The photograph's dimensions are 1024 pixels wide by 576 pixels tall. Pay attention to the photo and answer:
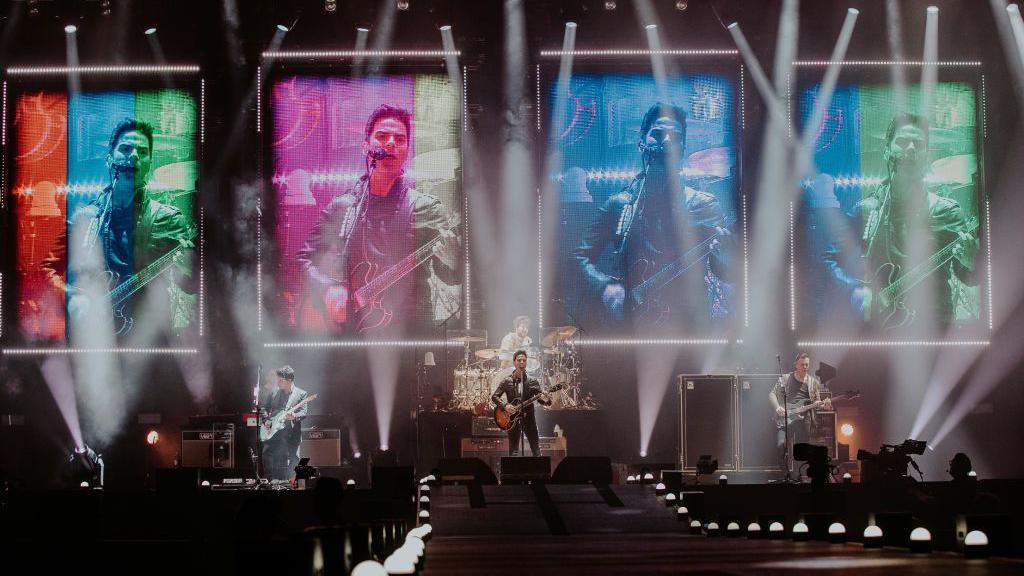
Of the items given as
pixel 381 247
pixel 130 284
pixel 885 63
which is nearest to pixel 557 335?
pixel 381 247

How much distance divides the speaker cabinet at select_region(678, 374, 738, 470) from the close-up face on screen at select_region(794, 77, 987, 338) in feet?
7.12

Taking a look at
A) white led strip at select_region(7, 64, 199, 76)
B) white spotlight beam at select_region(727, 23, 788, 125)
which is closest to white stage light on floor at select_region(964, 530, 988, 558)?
white spotlight beam at select_region(727, 23, 788, 125)

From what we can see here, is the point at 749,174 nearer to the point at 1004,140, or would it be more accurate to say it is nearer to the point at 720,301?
the point at 720,301

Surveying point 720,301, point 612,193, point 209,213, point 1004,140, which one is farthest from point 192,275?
point 1004,140

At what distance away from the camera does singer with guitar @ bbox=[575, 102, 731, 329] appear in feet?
54.2

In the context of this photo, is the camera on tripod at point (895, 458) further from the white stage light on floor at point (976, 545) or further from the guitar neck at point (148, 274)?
the guitar neck at point (148, 274)

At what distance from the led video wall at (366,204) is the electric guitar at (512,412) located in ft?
11.1

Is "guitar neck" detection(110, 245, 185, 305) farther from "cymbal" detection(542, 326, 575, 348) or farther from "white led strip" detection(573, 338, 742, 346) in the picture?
"white led strip" detection(573, 338, 742, 346)

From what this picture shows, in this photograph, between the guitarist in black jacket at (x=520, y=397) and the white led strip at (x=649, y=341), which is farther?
the white led strip at (x=649, y=341)

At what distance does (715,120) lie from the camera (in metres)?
16.8

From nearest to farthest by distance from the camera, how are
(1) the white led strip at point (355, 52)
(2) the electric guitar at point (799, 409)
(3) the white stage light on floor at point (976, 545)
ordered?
(3) the white stage light on floor at point (976, 545) < (2) the electric guitar at point (799, 409) < (1) the white led strip at point (355, 52)

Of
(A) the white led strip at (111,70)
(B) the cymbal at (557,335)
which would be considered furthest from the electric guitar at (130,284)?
(B) the cymbal at (557,335)

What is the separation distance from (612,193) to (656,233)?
78 centimetres

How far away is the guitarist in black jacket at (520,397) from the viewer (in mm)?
13195
